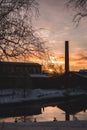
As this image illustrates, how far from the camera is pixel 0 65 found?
13680 millimetres

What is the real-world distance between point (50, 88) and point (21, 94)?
524 inches

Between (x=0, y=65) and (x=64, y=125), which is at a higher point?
(x=0, y=65)

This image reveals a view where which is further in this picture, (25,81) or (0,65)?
(25,81)

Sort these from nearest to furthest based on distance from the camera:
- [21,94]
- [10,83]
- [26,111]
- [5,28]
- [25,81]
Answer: [5,28]
[26,111]
[21,94]
[25,81]
[10,83]

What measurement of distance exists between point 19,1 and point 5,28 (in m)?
1.34

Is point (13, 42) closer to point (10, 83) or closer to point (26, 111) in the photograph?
point (26, 111)

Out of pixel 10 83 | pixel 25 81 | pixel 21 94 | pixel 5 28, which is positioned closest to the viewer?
pixel 5 28

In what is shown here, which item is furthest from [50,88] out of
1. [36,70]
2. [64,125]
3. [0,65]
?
[64,125]

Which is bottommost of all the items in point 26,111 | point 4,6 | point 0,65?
point 26,111

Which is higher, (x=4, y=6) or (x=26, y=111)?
(x=4, y=6)

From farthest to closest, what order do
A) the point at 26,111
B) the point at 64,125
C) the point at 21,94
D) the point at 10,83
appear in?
the point at 10,83
the point at 21,94
the point at 26,111
the point at 64,125

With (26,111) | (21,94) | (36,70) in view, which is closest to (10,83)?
(21,94)

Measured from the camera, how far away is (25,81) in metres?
48.7

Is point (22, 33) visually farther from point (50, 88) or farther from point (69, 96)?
point (50, 88)
